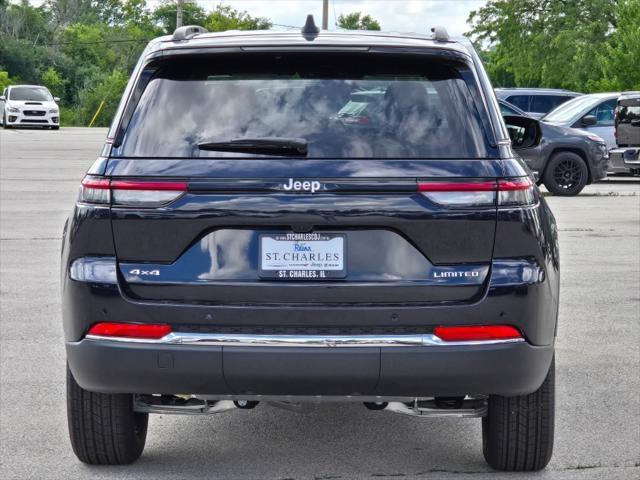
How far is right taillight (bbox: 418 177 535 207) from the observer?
4652mm

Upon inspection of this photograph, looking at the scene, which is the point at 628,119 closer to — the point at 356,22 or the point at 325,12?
the point at 325,12

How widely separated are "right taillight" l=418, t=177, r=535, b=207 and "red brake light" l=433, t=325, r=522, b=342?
441mm

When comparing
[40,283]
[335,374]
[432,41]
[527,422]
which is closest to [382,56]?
[432,41]

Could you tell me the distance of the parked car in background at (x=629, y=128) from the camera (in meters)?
21.0

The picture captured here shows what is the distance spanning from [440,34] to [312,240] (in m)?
1.06

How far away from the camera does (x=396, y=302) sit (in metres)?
4.63

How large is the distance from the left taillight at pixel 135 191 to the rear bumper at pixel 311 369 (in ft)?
1.69

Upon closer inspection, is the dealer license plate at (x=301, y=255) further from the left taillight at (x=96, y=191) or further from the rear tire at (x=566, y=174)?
the rear tire at (x=566, y=174)

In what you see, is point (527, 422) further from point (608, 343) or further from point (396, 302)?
point (608, 343)

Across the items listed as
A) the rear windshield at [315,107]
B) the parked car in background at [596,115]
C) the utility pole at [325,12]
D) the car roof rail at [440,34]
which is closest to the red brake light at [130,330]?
the rear windshield at [315,107]

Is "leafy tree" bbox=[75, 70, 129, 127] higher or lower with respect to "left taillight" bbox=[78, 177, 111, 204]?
lower

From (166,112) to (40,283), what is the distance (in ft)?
20.5

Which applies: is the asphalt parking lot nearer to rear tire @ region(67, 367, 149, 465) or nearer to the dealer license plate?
rear tire @ region(67, 367, 149, 465)

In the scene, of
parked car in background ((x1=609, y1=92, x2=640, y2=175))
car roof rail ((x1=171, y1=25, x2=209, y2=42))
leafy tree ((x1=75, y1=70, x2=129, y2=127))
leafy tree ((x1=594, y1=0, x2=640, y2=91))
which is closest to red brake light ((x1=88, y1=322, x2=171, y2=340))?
car roof rail ((x1=171, y1=25, x2=209, y2=42))
